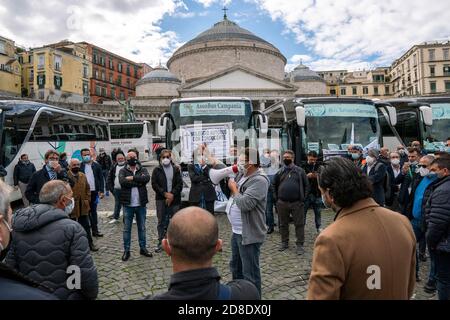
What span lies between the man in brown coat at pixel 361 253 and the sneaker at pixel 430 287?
299cm

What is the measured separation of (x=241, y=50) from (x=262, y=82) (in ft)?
36.2

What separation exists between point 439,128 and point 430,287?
932 cm

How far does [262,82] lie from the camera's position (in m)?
50.3

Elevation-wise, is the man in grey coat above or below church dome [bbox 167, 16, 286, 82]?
below

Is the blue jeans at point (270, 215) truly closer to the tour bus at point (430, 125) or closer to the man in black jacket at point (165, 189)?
the man in black jacket at point (165, 189)

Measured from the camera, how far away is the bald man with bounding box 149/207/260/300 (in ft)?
4.83

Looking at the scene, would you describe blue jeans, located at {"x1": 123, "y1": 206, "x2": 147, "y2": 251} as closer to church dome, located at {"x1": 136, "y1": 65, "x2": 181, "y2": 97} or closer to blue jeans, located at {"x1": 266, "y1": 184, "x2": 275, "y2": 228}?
blue jeans, located at {"x1": 266, "y1": 184, "x2": 275, "y2": 228}

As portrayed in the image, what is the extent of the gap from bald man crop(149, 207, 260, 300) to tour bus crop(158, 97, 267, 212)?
22.1ft

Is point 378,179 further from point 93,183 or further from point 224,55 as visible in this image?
point 224,55

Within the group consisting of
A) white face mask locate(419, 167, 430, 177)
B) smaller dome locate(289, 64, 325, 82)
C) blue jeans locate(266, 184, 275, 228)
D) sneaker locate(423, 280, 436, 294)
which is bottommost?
sneaker locate(423, 280, 436, 294)

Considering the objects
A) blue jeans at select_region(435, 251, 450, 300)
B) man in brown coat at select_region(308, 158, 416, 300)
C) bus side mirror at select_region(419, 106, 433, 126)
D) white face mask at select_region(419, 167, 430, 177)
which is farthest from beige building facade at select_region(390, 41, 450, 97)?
→ man in brown coat at select_region(308, 158, 416, 300)

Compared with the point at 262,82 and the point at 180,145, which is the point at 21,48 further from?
the point at 180,145

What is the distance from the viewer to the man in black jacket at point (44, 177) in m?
5.88

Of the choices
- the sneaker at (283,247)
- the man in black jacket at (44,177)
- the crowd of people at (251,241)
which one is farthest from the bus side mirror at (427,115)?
the man in black jacket at (44,177)
